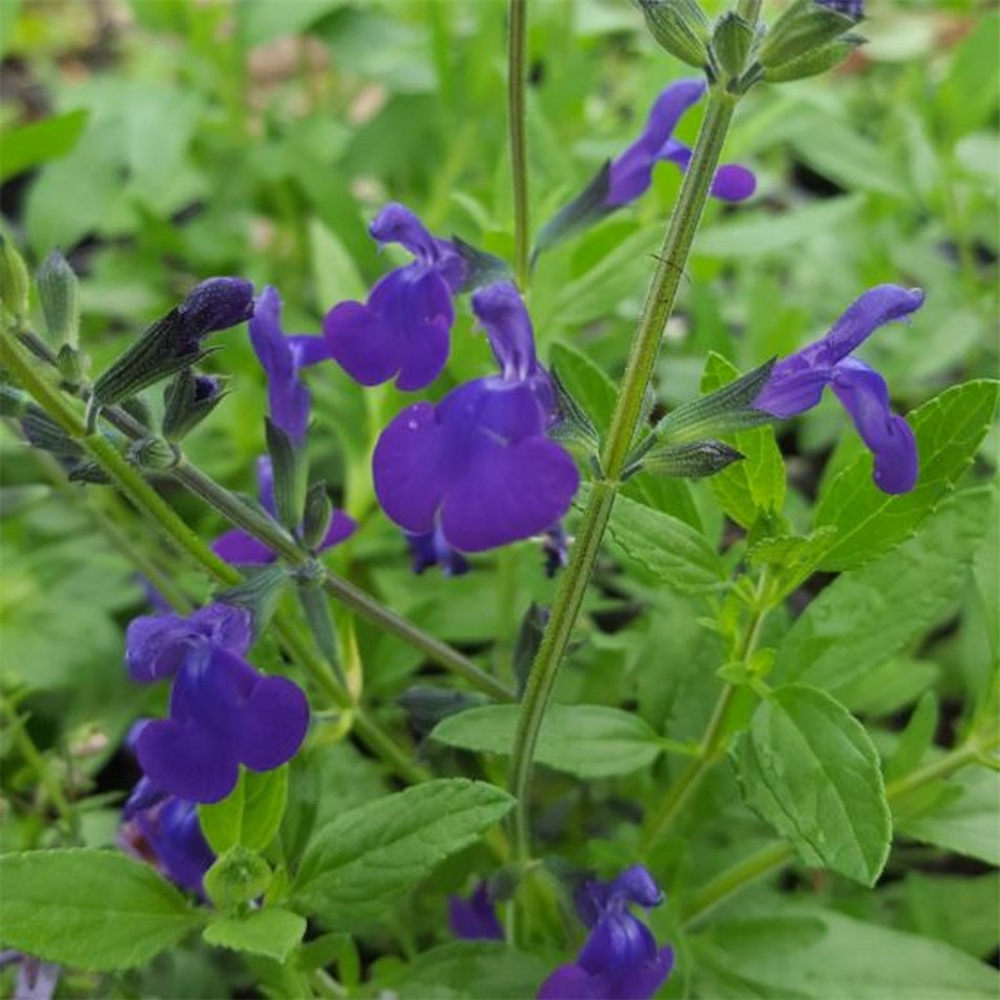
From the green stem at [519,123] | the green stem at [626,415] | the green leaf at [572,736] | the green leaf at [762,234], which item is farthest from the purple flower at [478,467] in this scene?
the green leaf at [762,234]

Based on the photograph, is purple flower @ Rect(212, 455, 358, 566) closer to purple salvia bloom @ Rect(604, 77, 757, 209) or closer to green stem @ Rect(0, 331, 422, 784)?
green stem @ Rect(0, 331, 422, 784)

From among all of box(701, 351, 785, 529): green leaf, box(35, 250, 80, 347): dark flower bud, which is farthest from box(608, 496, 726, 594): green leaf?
box(35, 250, 80, 347): dark flower bud

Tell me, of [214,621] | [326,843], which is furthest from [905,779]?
[214,621]

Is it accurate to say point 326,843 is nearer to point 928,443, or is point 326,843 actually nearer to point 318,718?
point 318,718

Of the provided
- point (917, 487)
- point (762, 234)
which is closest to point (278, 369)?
point (917, 487)

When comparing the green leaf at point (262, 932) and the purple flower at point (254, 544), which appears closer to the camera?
the green leaf at point (262, 932)

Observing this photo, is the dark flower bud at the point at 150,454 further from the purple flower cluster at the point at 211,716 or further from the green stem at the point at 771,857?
the green stem at the point at 771,857
